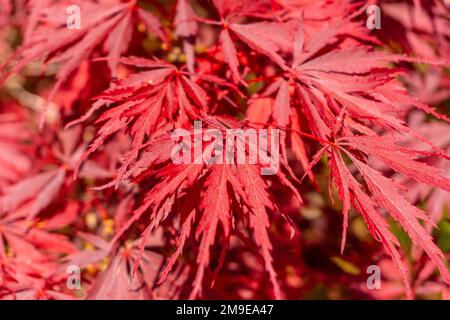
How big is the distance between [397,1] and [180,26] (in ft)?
2.36

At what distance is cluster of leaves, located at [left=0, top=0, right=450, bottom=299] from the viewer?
2.79 feet

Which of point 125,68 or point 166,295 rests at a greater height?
point 125,68

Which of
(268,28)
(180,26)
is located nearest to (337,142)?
(268,28)

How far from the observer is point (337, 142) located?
904mm

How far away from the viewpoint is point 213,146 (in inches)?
33.8

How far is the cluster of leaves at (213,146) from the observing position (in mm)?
852
